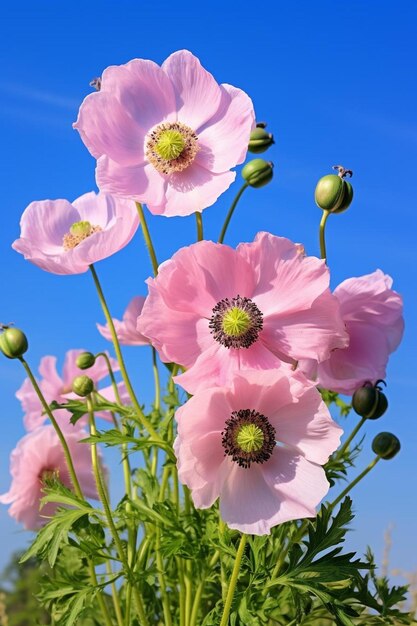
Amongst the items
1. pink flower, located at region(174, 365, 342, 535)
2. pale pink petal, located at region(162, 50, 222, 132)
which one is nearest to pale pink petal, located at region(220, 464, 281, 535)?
pink flower, located at region(174, 365, 342, 535)

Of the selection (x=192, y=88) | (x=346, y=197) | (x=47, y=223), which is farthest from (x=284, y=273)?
(x=47, y=223)

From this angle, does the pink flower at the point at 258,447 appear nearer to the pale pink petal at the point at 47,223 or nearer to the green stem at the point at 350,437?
the green stem at the point at 350,437

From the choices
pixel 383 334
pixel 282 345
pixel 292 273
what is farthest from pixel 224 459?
pixel 383 334

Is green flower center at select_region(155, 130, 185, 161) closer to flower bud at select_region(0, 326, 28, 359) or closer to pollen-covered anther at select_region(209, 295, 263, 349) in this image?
pollen-covered anther at select_region(209, 295, 263, 349)

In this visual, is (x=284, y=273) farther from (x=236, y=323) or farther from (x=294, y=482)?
(x=294, y=482)

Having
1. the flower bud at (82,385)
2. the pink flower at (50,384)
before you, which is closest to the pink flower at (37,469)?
the pink flower at (50,384)

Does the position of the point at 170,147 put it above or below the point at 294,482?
above

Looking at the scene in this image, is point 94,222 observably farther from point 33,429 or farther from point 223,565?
point 223,565
